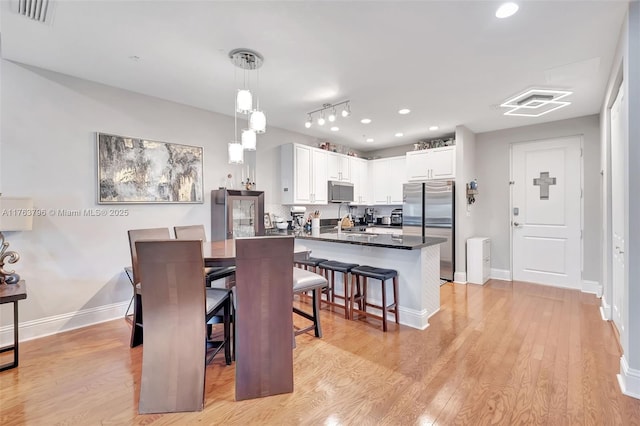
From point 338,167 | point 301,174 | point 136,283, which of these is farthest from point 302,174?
point 136,283

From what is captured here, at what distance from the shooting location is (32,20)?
6.89ft

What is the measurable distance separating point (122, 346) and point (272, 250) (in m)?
1.93

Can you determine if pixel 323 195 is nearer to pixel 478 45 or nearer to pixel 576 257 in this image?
pixel 478 45

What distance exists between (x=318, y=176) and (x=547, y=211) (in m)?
3.80

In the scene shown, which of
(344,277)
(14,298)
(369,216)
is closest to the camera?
(14,298)

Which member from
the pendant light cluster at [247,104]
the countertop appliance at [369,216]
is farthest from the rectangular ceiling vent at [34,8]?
the countertop appliance at [369,216]

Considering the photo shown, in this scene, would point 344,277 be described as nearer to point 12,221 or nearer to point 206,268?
point 206,268

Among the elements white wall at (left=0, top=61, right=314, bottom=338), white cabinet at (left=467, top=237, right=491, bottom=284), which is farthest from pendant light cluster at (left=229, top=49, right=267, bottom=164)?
white cabinet at (left=467, top=237, right=491, bottom=284)

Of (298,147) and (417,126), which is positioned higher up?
(417,126)

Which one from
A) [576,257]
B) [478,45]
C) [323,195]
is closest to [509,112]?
[478,45]

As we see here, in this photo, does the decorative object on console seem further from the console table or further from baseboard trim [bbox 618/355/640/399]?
baseboard trim [bbox 618/355/640/399]

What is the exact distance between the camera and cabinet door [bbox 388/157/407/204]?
233 inches

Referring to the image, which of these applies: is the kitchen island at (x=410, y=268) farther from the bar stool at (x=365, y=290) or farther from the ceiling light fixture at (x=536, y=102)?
the ceiling light fixture at (x=536, y=102)

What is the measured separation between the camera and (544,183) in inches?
183
